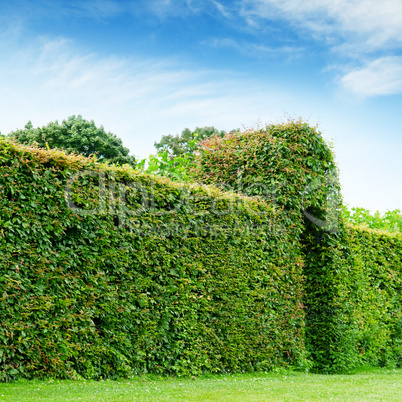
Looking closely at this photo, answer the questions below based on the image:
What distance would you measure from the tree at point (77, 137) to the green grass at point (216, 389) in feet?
73.0

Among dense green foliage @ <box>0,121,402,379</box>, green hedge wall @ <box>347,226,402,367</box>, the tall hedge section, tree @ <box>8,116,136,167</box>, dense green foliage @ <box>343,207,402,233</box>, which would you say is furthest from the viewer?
tree @ <box>8,116,136,167</box>

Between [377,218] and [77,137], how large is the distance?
1919 cm

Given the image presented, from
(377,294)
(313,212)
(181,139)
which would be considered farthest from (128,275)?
(181,139)

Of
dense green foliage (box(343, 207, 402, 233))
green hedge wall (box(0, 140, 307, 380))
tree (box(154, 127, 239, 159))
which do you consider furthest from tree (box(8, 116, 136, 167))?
green hedge wall (box(0, 140, 307, 380))

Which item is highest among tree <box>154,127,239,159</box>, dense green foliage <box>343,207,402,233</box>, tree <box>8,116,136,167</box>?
tree <box>154,127,239,159</box>

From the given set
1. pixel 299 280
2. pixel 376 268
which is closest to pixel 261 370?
pixel 299 280

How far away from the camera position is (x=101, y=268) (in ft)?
20.8

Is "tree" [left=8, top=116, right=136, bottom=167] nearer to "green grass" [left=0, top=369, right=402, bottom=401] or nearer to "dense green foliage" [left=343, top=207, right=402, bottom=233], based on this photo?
"dense green foliage" [left=343, top=207, right=402, bottom=233]

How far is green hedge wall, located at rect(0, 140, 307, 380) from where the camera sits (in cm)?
547

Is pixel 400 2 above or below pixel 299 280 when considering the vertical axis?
above

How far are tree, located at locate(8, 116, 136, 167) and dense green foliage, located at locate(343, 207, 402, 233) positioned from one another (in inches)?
603

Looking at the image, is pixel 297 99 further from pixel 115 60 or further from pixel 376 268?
pixel 376 268

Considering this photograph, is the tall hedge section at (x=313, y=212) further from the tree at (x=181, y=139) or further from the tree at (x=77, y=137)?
the tree at (x=181, y=139)

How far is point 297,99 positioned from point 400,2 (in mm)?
3129
